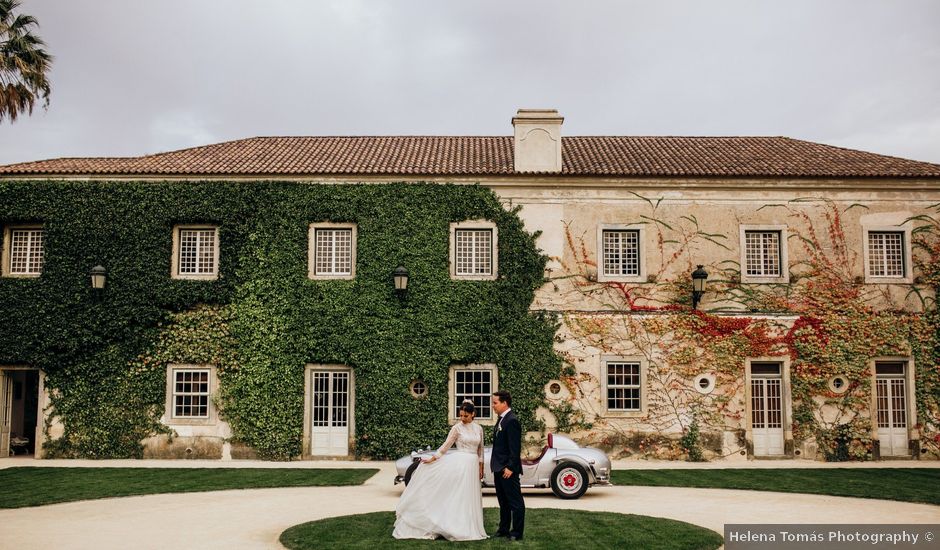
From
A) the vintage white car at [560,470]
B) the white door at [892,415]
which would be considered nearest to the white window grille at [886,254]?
the white door at [892,415]

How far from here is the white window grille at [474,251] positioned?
67.1 feet

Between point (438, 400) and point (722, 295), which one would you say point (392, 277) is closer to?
point (438, 400)

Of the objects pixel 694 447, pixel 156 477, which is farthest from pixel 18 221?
pixel 694 447

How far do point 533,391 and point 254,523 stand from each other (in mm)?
10151

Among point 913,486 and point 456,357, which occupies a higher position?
point 456,357

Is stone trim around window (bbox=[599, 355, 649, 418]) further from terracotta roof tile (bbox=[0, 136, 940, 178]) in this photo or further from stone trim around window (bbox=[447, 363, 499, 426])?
terracotta roof tile (bbox=[0, 136, 940, 178])

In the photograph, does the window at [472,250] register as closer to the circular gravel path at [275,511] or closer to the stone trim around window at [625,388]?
the stone trim around window at [625,388]

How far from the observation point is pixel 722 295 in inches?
803

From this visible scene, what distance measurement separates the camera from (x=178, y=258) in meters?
20.4

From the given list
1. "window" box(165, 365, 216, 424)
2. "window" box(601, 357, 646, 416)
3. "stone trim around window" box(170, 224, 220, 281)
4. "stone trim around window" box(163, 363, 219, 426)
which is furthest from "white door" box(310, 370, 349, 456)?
"window" box(601, 357, 646, 416)

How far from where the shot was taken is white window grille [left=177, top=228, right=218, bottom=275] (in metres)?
20.4

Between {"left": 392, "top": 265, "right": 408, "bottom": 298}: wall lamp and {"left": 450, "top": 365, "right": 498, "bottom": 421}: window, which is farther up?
{"left": 392, "top": 265, "right": 408, "bottom": 298}: wall lamp

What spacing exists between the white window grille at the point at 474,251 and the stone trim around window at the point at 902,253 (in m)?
9.98

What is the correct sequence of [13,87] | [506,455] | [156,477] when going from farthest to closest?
[13,87] → [156,477] → [506,455]
